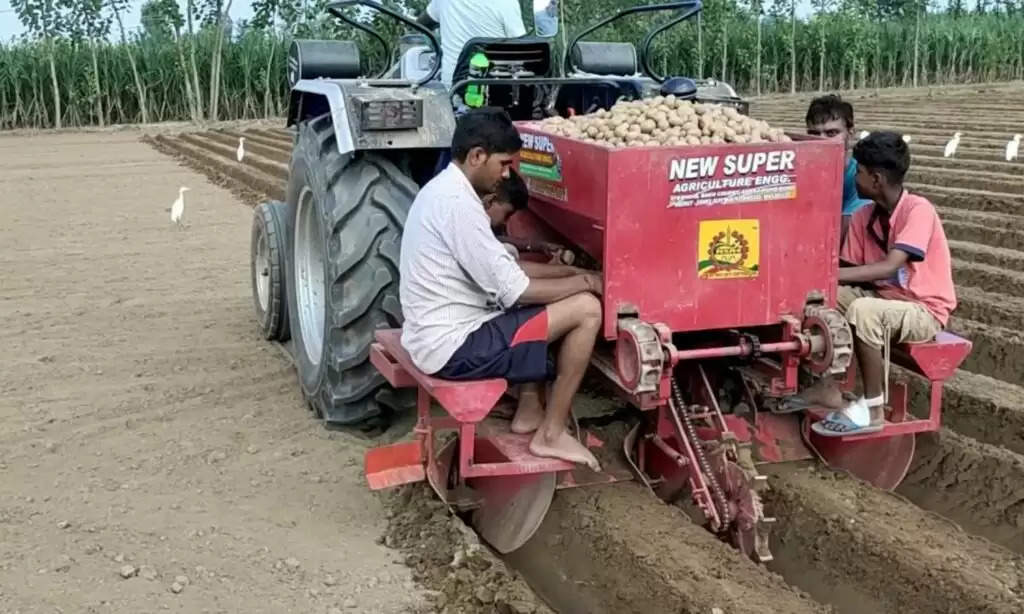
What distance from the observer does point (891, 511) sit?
367cm

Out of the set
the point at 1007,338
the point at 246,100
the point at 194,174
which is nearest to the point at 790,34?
the point at 246,100

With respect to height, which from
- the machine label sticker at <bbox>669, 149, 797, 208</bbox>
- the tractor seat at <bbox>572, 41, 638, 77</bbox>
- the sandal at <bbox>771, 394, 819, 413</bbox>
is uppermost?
the tractor seat at <bbox>572, 41, 638, 77</bbox>

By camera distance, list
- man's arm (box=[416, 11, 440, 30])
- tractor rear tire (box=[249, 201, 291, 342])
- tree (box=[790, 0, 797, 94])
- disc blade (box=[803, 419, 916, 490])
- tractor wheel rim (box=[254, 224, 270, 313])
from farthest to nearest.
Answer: tree (box=[790, 0, 797, 94])
tractor wheel rim (box=[254, 224, 270, 313])
tractor rear tire (box=[249, 201, 291, 342])
man's arm (box=[416, 11, 440, 30])
disc blade (box=[803, 419, 916, 490])

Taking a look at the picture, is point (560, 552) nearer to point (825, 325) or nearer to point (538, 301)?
point (538, 301)

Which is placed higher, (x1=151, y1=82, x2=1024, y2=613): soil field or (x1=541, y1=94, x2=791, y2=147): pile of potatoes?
(x1=541, y1=94, x2=791, y2=147): pile of potatoes

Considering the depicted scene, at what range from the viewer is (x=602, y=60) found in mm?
5727

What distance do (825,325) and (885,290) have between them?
0.61 metres

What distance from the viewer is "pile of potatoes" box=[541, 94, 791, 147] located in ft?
11.6

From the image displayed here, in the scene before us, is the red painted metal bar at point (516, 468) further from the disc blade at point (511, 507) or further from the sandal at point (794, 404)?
the sandal at point (794, 404)

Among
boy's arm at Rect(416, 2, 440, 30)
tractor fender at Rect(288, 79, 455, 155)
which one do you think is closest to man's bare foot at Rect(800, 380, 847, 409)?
tractor fender at Rect(288, 79, 455, 155)

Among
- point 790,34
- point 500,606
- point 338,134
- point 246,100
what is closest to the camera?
point 500,606

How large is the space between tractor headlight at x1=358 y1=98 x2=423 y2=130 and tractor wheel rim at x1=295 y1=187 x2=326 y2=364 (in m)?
0.87

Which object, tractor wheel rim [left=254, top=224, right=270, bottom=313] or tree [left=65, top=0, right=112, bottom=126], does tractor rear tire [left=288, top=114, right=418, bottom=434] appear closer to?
tractor wheel rim [left=254, top=224, right=270, bottom=313]

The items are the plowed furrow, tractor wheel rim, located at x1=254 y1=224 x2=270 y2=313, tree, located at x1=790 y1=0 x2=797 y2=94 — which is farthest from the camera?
tree, located at x1=790 y1=0 x2=797 y2=94
